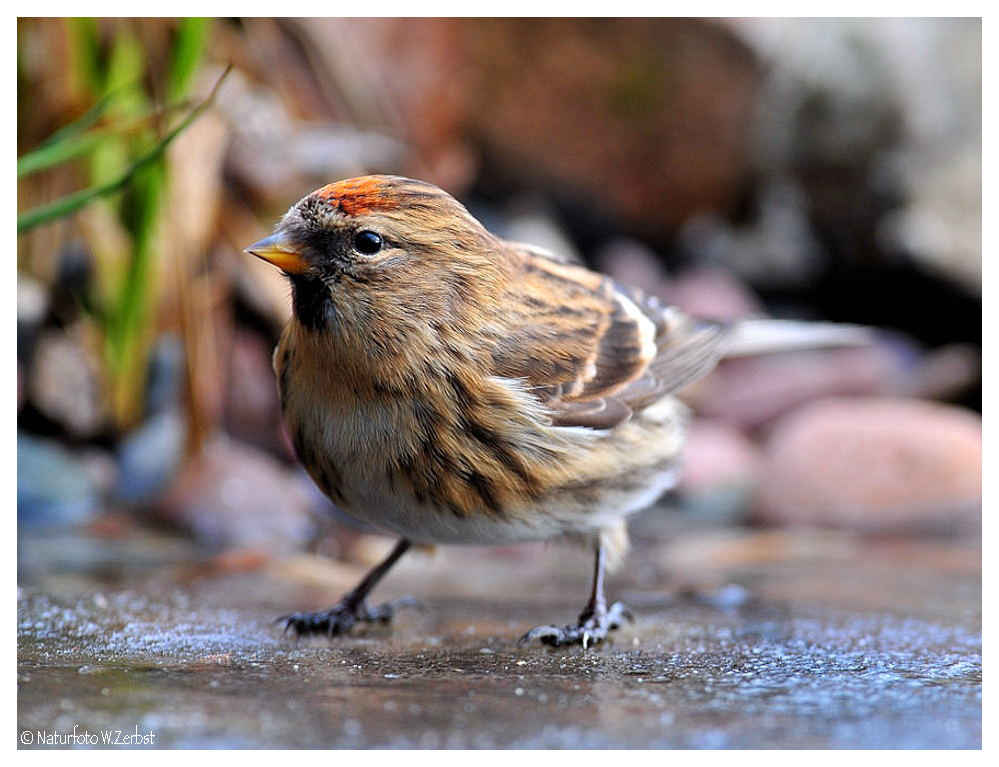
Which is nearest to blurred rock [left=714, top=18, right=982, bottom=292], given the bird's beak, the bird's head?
the bird's head

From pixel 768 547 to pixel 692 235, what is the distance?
2627 mm

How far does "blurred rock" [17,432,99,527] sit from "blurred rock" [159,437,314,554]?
30 centimetres

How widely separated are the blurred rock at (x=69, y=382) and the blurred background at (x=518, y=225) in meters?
0.01

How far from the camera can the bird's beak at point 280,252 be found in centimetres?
246

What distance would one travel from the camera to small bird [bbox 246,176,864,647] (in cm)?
256

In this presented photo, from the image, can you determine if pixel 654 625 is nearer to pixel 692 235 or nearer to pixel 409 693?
pixel 409 693

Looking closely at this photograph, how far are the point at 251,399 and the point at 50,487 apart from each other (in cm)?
102

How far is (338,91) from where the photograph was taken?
19.2ft

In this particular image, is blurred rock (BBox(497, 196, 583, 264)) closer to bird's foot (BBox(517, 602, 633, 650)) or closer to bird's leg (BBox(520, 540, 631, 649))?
bird's leg (BBox(520, 540, 631, 649))

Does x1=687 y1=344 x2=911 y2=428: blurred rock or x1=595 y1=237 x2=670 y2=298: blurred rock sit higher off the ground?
x1=595 y1=237 x2=670 y2=298: blurred rock

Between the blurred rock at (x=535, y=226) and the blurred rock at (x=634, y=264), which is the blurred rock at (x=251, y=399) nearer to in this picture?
the blurred rock at (x=535, y=226)

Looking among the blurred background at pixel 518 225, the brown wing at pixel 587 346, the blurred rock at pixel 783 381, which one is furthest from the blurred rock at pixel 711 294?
the brown wing at pixel 587 346

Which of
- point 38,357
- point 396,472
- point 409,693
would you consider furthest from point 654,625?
point 38,357

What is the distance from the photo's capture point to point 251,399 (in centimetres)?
527
